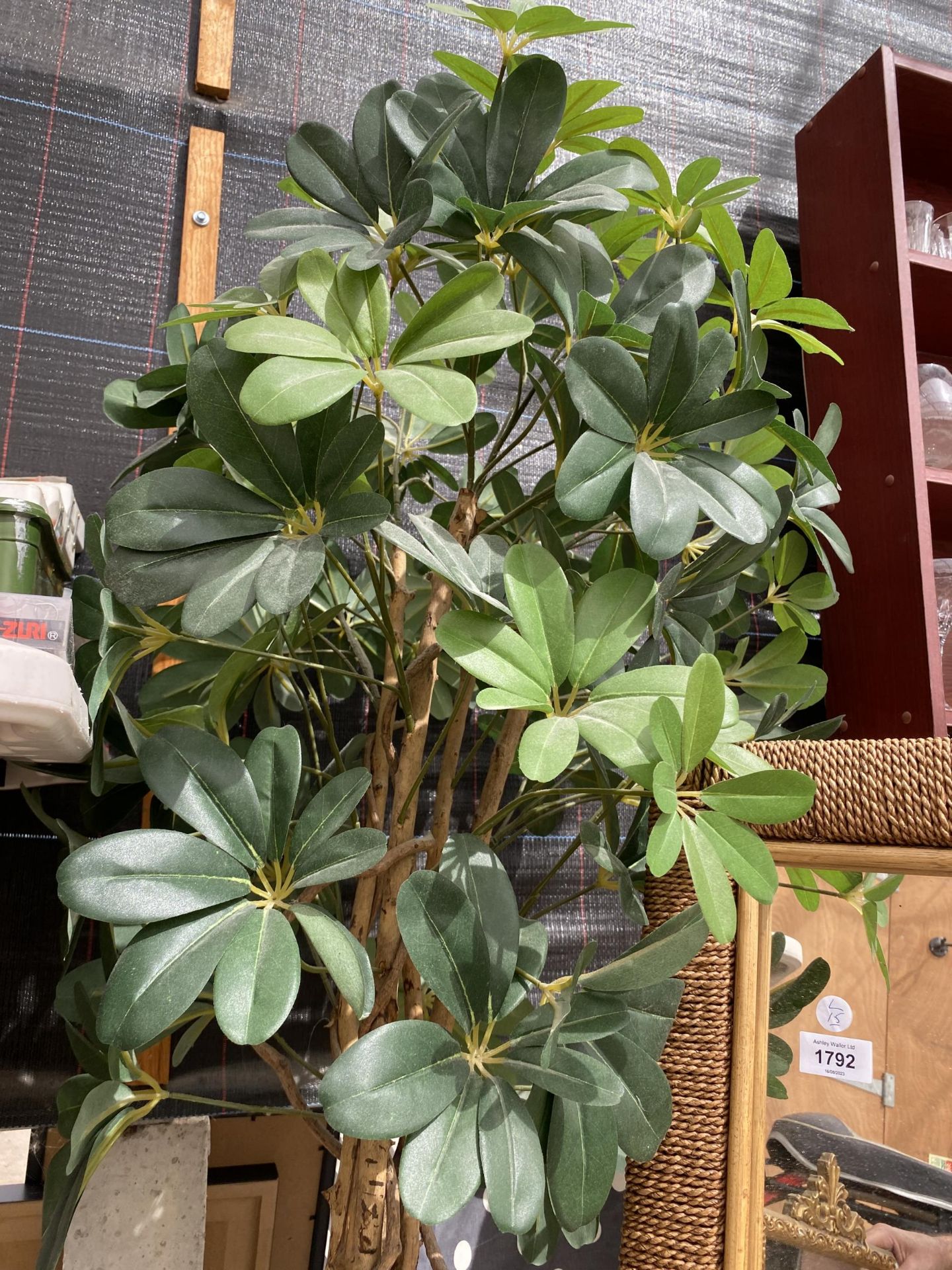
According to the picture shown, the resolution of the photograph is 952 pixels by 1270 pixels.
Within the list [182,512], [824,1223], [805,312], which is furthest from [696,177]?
[824,1223]

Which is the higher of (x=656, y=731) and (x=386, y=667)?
(x=386, y=667)

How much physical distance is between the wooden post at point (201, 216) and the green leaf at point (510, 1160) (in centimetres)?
121

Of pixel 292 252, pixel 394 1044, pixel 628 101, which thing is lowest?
pixel 394 1044

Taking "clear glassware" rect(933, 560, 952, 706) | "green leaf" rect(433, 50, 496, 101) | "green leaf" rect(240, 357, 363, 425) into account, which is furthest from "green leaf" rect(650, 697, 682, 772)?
"clear glassware" rect(933, 560, 952, 706)

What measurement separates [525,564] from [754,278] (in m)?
0.49

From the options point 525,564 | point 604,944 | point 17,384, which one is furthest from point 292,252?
point 604,944

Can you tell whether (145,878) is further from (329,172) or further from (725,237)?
(725,237)

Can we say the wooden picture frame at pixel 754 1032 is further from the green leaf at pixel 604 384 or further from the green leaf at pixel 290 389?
the green leaf at pixel 290 389

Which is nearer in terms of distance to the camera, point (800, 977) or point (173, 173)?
point (800, 977)

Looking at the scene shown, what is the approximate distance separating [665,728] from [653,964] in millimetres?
170

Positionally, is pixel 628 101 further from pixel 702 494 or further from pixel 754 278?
pixel 702 494

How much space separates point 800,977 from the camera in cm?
95

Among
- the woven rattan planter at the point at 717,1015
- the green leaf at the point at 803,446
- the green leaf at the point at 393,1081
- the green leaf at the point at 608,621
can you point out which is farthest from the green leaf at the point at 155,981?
the green leaf at the point at 803,446

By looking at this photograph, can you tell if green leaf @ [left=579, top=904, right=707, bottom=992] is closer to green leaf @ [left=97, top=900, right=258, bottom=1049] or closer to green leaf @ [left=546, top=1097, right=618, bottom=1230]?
green leaf @ [left=546, top=1097, right=618, bottom=1230]
